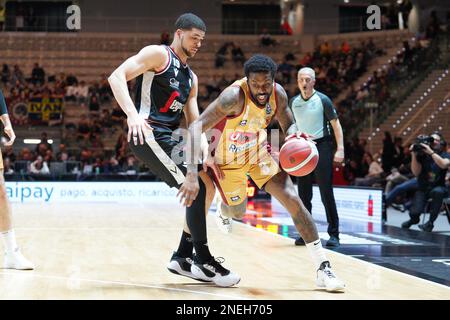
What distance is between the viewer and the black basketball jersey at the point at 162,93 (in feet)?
17.1

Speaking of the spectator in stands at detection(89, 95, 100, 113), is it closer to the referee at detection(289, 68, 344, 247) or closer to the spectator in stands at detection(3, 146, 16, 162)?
the spectator in stands at detection(3, 146, 16, 162)

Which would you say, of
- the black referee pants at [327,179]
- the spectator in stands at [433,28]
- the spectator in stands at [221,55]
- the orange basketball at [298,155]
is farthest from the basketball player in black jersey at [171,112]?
the spectator in stands at [221,55]

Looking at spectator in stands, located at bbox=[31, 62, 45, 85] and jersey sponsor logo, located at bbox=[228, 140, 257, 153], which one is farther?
spectator in stands, located at bbox=[31, 62, 45, 85]

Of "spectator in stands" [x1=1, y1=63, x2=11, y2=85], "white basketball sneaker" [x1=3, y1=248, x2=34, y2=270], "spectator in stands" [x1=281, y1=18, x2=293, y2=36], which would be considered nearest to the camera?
"white basketball sneaker" [x1=3, y1=248, x2=34, y2=270]

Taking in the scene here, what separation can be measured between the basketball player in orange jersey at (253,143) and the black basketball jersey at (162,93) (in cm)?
22

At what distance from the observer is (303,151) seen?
5199mm

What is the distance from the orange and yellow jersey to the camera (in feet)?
17.2

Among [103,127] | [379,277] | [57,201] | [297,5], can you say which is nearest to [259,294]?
Answer: [379,277]

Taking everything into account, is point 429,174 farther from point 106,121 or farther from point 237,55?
point 237,55

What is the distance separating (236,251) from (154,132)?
9.16 ft

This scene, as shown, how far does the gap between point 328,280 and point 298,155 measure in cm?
89

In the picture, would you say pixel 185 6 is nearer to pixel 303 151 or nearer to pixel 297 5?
pixel 297 5

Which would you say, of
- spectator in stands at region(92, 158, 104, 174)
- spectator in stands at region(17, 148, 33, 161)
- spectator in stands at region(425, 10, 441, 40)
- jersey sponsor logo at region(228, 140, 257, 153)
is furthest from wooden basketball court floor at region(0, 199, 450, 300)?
spectator in stands at region(425, 10, 441, 40)
